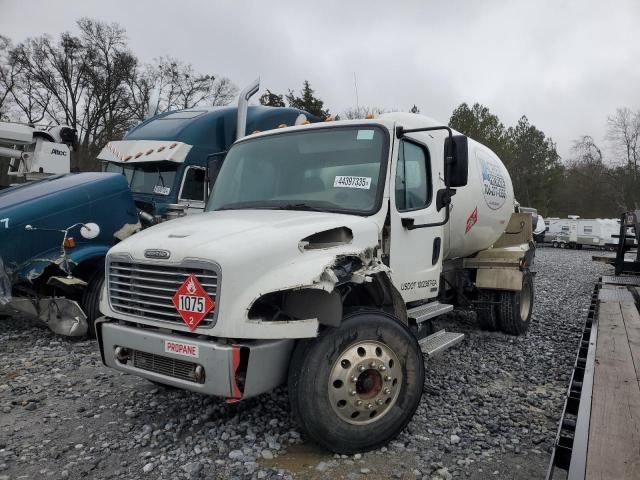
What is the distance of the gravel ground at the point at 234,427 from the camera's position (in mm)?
3256

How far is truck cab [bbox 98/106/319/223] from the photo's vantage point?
8.45m

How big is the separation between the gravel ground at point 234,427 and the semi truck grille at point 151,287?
3.27 ft

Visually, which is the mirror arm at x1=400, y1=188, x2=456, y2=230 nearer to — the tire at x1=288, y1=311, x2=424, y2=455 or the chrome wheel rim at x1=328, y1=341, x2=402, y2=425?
the tire at x1=288, y1=311, x2=424, y2=455

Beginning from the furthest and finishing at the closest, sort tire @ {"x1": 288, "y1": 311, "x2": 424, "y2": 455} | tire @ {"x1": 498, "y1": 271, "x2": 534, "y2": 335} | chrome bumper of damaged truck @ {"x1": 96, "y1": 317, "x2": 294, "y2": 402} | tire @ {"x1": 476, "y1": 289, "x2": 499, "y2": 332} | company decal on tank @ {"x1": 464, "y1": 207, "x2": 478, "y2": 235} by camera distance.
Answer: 1. tire @ {"x1": 476, "y1": 289, "x2": 499, "y2": 332}
2. tire @ {"x1": 498, "y1": 271, "x2": 534, "y2": 335}
3. company decal on tank @ {"x1": 464, "y1": 207, "x2": 478, "y2": 235}
4. tire @ {"x1": 288, "y1": 311, "x2": 424, "y2": 455}
5. chrome bumper of damaged truck @ {"x1": 96, "y1": 317, "x2": 294, "y2": 402}

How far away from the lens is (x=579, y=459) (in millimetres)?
2553

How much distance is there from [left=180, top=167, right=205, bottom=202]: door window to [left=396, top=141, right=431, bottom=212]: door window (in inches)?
197

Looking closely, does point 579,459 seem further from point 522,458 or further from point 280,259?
point 280,259

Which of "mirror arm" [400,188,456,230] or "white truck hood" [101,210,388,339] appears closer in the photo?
"white truck hood" [101,210,388,339]

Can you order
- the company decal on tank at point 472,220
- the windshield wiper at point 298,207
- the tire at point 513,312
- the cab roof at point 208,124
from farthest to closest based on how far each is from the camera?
the cab roof at point 208,124, the tire at point 513,312, the company decal on tank at point 472,220, the windshield wiper at point 298,207

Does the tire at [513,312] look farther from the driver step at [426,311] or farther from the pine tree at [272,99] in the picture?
the pine tree at [272,99]

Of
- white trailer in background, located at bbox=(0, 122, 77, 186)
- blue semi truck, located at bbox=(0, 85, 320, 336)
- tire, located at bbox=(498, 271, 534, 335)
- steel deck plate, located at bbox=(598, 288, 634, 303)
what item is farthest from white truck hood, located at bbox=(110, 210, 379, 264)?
white trailer in background, located at bbox=(0, 122, 77, 186)

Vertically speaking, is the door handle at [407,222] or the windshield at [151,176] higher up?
the windshield at [151,176]

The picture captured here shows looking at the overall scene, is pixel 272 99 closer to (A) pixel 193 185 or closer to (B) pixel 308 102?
(B) pixel 308 102

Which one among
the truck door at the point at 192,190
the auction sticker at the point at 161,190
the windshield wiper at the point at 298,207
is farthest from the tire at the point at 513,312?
the auction sticker at the point at 161,190
